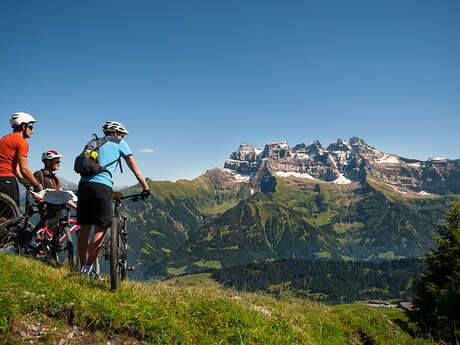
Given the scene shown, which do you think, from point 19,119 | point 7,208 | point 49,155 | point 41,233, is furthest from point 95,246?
point 49,155

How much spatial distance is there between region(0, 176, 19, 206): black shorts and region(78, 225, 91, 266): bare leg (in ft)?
12.2

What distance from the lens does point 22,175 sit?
925 cm

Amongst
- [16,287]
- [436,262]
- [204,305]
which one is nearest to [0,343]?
[16,287]

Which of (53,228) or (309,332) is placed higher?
(53,228)

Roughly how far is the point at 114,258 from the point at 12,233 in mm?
5805

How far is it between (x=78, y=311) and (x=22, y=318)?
2.61 feet

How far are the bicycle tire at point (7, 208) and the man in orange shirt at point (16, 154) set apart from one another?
0.67ft

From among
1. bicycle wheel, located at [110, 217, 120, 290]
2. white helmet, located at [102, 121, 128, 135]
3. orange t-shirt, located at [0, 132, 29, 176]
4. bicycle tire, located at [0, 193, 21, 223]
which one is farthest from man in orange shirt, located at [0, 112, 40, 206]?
bicycle wheel, located at [110, 217, 120, 290]

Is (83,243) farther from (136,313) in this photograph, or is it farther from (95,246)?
(136,313)

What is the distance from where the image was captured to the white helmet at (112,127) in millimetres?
7930

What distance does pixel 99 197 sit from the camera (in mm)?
7336

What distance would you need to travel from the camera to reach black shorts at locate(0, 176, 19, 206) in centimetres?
925

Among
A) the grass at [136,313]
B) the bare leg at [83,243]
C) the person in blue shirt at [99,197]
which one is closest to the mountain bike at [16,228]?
the grass at [136,313]

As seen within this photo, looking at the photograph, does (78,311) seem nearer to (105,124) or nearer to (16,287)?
(16,287)
